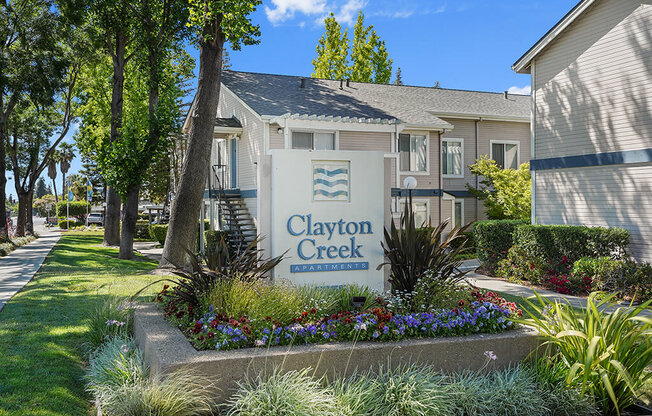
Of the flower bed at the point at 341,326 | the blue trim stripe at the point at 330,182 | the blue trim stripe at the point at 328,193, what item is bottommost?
the flower bed at the point at 341,326

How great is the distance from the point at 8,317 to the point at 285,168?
527 cm

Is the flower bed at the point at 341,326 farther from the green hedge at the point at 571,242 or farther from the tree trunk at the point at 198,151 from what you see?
the tree trunk at the point at 198,151

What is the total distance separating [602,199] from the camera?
12.7 metres

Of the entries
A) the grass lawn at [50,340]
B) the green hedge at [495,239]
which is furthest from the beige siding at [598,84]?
the grass lawn at [50,340]

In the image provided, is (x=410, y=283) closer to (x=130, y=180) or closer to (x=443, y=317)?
(x=443, y=317)

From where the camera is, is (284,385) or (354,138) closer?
(284,385)

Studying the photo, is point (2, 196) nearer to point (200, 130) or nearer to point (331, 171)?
point (200, 130)

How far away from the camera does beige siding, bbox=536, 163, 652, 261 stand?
1174 cm

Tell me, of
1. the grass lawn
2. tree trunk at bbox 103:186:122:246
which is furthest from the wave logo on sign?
tree trunk at bbox 103:186:122:246

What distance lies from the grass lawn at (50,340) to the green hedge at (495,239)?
8764 mm

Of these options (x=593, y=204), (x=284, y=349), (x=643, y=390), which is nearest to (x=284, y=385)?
(x=284, y=349)

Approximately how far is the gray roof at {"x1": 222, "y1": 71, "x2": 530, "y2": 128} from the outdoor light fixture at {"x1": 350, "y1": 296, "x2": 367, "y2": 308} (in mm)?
13167

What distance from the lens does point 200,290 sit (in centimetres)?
651

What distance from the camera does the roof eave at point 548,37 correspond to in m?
13.5
